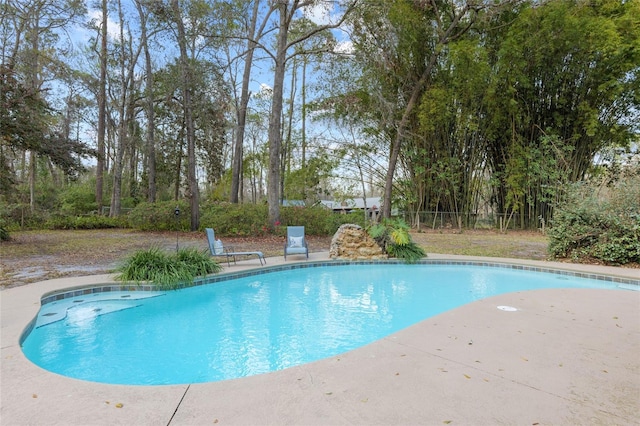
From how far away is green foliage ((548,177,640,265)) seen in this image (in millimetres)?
6258

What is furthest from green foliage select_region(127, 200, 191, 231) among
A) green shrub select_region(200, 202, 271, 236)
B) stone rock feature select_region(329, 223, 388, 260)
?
stone rock feature select_region(329, 223, 388, 260)

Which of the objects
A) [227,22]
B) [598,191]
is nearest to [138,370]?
[598,191]

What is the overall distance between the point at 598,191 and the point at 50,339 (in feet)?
29.9

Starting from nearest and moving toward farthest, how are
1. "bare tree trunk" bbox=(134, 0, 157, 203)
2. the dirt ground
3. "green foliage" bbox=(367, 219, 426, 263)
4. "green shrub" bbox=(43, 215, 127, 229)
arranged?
the dirt ground
"green foliage" bbox=(367, 219, 426, 263)
"bare tree trunk" bbox=(134, 0, 157, 203)
"green shrub" bbox=(43, 215, 127, 229)

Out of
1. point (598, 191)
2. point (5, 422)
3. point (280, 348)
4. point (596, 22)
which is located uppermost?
point (596, 22)

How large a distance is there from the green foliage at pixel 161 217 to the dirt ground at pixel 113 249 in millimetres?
499

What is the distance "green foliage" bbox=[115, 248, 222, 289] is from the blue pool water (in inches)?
8.1

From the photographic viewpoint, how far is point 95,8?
1322 centimetres

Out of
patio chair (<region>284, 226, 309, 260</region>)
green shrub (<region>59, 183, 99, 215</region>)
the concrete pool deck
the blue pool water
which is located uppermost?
green shrub (<region>59, 183, 99, 215</region>)

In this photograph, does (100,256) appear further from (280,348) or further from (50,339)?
(280,348)

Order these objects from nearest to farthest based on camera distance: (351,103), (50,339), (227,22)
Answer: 1. (50,339)
2. (227,22)
3. (351,103)

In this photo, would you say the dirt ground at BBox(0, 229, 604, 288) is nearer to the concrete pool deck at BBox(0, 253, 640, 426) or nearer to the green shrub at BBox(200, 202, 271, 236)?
the green shrub at BBox(200, 202, 271, 236)

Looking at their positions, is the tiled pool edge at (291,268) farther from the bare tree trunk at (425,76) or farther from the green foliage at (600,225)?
the bare tree trunk at (425,76)

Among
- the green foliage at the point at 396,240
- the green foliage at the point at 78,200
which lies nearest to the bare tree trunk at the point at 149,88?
the green foliage at the point at 78,200
